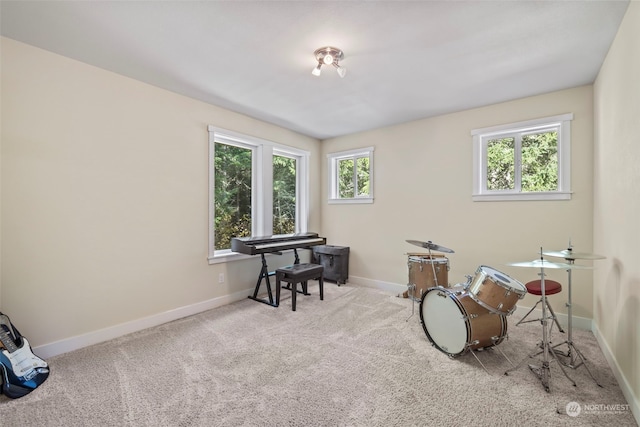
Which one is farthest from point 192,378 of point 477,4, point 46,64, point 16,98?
point 477,4

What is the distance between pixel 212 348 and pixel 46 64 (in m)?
2.69

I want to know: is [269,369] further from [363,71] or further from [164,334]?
[363,71]

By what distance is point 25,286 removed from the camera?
7.01ft

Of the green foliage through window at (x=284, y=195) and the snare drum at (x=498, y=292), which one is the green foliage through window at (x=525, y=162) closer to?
the snare drum at (x=498, y=292)

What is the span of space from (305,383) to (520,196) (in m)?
3.01

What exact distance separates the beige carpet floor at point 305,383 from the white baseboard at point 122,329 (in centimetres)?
9

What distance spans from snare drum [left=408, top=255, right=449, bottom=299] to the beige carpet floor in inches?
20.2

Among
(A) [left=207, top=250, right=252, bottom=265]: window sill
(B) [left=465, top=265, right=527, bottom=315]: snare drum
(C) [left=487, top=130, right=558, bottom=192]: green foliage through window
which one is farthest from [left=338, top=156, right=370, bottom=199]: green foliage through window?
(B) [left=465, top=265, right=527, bottom=315]: snare drum

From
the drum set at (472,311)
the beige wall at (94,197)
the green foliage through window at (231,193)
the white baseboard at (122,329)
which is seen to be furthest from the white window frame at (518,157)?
the white baseboard at (122,329)

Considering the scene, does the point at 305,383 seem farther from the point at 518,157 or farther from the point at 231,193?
the point at 518,157

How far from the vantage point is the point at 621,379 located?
72.5 inches

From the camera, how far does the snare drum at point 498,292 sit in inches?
75.8

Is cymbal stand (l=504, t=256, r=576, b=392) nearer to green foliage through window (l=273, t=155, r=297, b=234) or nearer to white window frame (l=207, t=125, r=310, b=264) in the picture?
white window frame (l=207, t=125, r=310, b=264)

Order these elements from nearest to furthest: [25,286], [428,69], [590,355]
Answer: [25,286] → [590,355] → [428,69]
